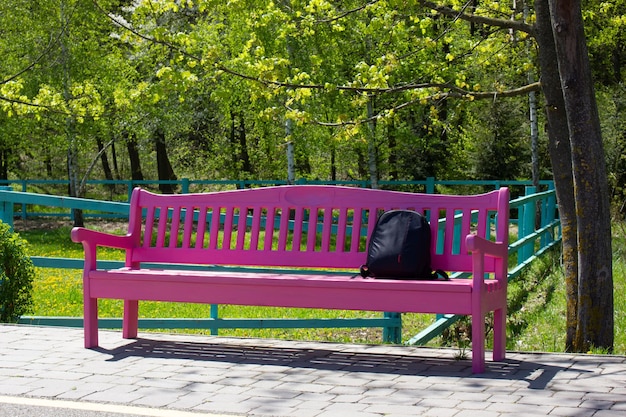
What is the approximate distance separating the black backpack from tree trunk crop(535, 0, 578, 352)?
272 cm

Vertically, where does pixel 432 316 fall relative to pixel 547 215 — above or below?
below

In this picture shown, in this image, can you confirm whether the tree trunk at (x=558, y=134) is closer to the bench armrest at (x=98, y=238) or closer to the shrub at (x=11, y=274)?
the bench armrest at (x=98, y=238)

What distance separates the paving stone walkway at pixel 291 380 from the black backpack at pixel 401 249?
57cm

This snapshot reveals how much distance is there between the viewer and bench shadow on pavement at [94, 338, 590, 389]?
20.3ft

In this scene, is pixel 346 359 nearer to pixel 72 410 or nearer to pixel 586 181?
pixel 72 410

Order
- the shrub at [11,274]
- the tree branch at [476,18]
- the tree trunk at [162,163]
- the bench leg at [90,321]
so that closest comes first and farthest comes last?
the bench leg at [90,321]
the shrub at [11,274]
the tree branch at [476,18]
the tree trunk at [162,163]

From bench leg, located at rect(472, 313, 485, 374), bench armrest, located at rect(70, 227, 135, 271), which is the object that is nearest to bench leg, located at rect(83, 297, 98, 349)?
bench armrest, located at rect(70, 227, 135, 271)

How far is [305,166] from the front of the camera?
124 feet

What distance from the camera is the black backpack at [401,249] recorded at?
668cm

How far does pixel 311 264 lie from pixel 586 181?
7.73 feet

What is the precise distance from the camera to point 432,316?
13102mm

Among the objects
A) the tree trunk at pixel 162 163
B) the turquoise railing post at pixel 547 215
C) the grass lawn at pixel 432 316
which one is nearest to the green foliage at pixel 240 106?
the tree trunk at pixel 162 163

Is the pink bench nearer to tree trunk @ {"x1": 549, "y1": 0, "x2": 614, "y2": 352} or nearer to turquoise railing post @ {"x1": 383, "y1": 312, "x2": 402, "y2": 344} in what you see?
A: tree trunk @ {"x1": 549, "y1": 0, "x2": 614, "y2": 352}

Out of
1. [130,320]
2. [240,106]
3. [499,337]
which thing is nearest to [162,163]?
[240,106]
